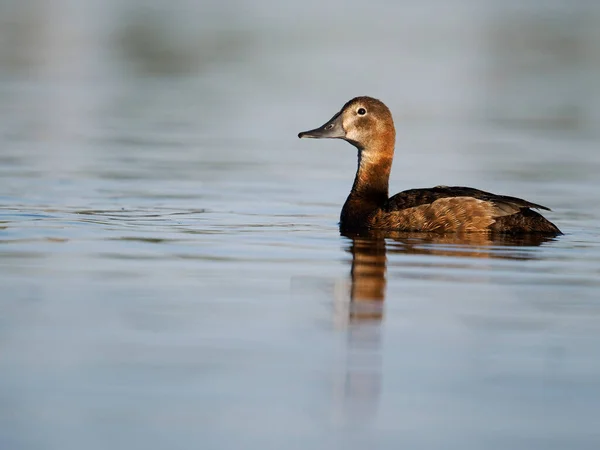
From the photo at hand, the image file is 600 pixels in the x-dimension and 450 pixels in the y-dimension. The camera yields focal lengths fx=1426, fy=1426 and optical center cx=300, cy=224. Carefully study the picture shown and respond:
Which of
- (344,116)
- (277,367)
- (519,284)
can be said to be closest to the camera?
(277,367)

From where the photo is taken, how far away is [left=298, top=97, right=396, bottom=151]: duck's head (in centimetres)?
1264

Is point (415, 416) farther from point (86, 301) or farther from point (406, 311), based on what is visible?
point (86, 301)

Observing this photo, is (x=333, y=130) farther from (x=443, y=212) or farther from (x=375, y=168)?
(x=443, y=212)

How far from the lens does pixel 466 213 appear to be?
1146 cm

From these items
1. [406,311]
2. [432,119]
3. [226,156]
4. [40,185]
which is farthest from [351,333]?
[432,119]

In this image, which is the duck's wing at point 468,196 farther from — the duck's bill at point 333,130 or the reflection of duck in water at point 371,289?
the duck's bill at point 333,130

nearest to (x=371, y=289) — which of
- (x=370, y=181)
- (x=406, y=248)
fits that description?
(x=406, y=248)

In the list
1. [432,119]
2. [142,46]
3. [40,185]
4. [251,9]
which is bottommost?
[40,185]

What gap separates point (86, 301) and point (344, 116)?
523cm

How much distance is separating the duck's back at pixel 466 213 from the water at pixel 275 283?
30 centimetres

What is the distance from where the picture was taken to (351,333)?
7.31 metres

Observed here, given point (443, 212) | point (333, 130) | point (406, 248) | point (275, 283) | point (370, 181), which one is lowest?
point (275, 283)

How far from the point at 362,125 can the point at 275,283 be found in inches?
166

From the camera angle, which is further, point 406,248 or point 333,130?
point 333,130
